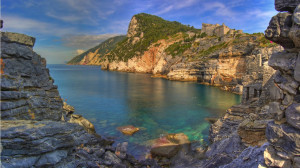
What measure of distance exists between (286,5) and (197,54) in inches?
2939

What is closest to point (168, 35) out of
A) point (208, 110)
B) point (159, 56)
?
point (159, 56)

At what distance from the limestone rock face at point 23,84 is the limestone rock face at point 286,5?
10438 mm

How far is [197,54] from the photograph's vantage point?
252 feet

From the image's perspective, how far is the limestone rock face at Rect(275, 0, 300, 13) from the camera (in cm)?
468

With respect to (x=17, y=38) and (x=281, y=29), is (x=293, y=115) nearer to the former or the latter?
(x=281, y=29)

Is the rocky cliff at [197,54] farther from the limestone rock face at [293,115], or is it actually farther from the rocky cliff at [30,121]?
the rocky cliff at [30,121]

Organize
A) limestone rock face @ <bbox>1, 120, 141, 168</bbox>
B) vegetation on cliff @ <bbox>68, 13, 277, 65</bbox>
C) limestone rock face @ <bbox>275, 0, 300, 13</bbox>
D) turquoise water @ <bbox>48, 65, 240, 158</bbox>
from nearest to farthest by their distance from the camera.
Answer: limestone rock face @ <bbox>275, 0, 300, 13</bbox>, limestone rock face @ <bbox>1, 120, 141, 168</bbox>, turquoise water @ <bbox>48, 65, 240, 158</bbox>, vegetation on cliff @ <bbox>68, 13, 277, 65</bbox>

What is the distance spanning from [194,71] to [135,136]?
51.5 meters

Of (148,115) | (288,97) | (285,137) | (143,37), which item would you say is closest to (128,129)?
(148,115)

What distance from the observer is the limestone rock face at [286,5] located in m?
4.68

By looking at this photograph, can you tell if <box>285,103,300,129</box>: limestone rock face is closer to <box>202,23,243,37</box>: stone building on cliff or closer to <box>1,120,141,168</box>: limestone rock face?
<box>1,120,141,168</box>: limestone rock face

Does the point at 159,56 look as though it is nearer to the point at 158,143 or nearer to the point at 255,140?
the point at 158,143

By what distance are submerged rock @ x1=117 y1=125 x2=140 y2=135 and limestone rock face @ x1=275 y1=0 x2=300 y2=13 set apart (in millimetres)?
18574

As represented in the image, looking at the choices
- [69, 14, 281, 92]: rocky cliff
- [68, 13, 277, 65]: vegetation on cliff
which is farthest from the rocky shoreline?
[68, 13, 277, 65]: vegetation on cliff
